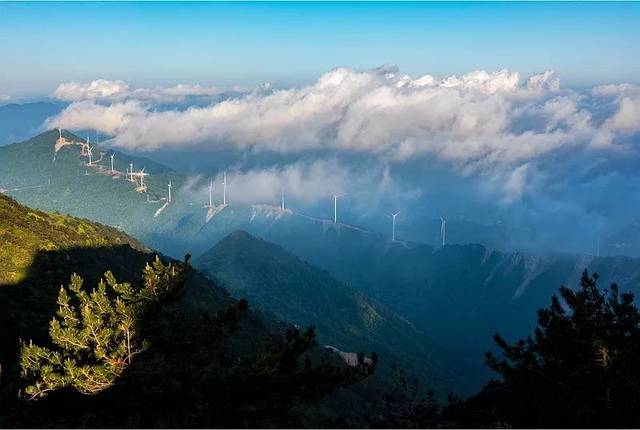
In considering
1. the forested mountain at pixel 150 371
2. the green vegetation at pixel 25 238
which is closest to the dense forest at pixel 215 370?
the forested mountain at pixel 150 371

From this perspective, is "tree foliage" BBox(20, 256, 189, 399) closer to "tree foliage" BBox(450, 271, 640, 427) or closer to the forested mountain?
the forested mountain

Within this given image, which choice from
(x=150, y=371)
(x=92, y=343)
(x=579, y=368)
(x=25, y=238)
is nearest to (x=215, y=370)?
(x=150, y=371)

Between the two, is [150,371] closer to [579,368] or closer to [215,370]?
[215,370]

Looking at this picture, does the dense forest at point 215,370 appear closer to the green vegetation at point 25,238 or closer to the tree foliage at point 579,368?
the tree foliage at point 579,368

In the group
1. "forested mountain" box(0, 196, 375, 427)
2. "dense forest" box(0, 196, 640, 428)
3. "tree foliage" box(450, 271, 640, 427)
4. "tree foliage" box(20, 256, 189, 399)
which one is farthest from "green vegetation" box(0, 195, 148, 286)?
"tree foliage" box(450, 271, 640, 427)

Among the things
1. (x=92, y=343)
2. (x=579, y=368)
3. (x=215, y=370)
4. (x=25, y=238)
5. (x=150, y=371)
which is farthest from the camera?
(x=25, y=238)

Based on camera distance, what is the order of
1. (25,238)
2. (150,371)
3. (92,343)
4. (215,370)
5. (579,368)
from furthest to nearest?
(25,238), (579,368), (215,370), (150,371), (92,343)

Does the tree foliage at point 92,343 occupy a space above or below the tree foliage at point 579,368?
above

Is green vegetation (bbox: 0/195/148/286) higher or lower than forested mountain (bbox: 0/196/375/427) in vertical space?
lower
